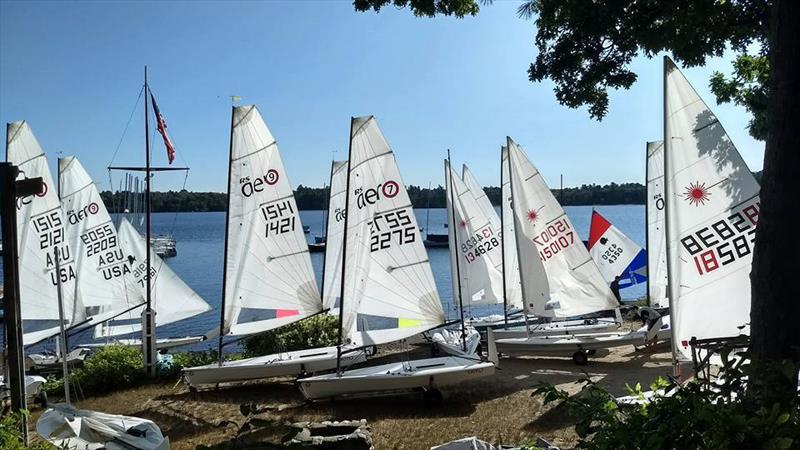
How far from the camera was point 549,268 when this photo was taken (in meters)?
14.1

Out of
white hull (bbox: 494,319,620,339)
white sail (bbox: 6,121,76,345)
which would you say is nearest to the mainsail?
white hull (bbox: 494,319,620,339)

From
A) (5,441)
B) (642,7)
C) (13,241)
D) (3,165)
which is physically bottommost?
(5,441)

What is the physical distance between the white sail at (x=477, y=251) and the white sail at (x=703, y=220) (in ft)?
32.0

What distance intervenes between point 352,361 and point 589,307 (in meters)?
6.22

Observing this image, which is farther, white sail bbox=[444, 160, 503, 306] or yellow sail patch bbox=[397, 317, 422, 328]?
white sail bbox=[444, 160, 503, 306]

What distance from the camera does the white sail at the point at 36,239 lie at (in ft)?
45.2

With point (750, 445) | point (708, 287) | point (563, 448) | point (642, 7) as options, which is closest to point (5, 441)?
point (750, 445)

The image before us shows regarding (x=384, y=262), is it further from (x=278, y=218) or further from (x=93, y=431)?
(x=93, y=431)

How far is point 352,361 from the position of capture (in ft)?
40.7

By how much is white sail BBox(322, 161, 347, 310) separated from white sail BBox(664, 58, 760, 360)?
9596 mm

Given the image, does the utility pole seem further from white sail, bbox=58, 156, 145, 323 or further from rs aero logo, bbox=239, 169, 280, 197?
white sail, bbox=58, 156, 145, 323

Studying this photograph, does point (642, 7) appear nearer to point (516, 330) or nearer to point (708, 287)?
point (708, 287)

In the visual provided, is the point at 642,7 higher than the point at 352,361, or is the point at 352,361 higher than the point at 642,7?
the point at 642,7

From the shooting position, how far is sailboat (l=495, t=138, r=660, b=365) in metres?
13.8
